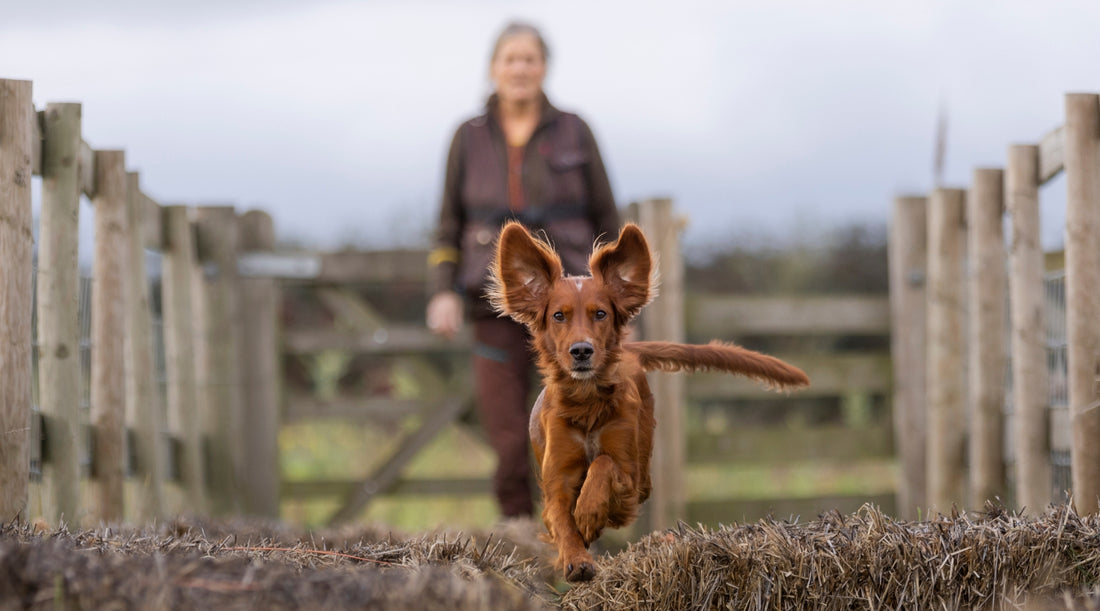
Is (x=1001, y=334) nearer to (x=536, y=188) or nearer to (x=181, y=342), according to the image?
(x=536, y=188)

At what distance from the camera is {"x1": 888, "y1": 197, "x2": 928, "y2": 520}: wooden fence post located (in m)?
6.67

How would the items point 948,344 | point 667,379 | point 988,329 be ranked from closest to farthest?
1. point 988,329
2. point 948,344
3. point 667,379

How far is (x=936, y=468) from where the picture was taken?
6.16 meters

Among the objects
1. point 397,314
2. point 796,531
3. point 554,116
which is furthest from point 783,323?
point 397,314

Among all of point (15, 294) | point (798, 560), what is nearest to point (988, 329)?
point (798, 560)

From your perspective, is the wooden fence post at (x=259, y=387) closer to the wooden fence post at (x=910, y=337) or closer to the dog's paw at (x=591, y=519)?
the wooden fence post at (x=910, y=337)

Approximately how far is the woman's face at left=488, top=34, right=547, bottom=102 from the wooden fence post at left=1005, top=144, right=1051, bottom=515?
6.97 ft

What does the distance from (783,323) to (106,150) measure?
403cm

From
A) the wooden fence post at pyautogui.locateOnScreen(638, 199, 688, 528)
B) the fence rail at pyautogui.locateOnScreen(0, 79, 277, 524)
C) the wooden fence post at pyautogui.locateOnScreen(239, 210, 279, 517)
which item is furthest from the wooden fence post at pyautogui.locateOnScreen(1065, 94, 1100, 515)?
the wooden fence post at pyautogui.locateOnScreen(239, 210, 279, 517)

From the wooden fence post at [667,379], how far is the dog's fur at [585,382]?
3.76m

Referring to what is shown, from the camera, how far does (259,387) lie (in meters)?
6.80

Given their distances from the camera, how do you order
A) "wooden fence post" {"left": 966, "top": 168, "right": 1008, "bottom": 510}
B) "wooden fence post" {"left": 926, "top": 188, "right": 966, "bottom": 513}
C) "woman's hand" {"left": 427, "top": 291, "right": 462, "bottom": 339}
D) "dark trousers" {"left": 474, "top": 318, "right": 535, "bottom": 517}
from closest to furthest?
"woman's hand" {"left": 427, "top": 291, "right": 462, "bottom": 339} < "dark trousers" {"left": 474, "top": 318, "right": 535, "bottom": 517} < "wooden fence post" {"left": 966, "top": 168, "right": 1008, "bottom": 510} < "wooden fence post" {"left": 926, "top": 188, "right": 966, "bottom": 513}

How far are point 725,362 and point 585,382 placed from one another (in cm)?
59

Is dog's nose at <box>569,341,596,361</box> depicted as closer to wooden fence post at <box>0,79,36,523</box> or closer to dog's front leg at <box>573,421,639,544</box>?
dog's front leg at <box>573,421,639,544</box>
